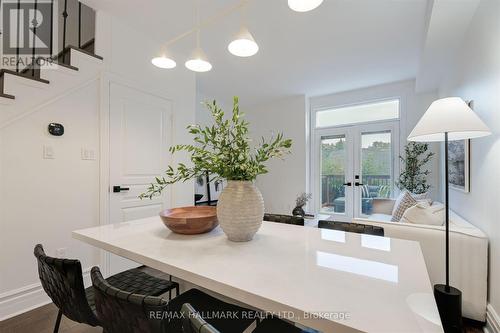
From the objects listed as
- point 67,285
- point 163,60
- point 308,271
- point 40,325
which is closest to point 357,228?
point 308,271

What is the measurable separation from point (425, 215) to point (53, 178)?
3390 mm

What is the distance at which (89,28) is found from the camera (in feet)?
10.4

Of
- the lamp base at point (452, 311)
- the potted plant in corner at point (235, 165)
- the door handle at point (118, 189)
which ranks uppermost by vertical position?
the potted plant in corner at point (235, 165)

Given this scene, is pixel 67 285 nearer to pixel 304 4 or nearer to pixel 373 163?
pixel 304 4

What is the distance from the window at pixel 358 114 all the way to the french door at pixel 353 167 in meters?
0.13

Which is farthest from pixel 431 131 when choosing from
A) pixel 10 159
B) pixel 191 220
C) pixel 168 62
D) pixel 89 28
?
pixel 89 28

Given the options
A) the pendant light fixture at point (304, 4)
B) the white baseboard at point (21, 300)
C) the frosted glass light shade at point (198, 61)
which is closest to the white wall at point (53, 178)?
the white baseboard at point (21, 300)

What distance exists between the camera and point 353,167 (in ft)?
15.7

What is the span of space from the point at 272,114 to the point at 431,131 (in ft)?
13.3

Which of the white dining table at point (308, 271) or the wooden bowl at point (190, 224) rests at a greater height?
the wooden bowl at point (190, 224)

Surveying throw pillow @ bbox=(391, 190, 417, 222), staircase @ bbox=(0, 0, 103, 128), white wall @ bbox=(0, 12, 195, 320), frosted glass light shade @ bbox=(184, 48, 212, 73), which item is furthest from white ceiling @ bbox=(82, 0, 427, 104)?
throw pillow @ bbox=(391, 190, 417, 222)

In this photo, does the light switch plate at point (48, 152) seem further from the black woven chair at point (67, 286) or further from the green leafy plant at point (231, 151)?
the green leafy plant at point (231, 151)

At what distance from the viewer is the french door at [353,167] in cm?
449

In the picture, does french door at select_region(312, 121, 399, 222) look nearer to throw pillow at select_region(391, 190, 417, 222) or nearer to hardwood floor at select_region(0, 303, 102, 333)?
throw pillow at select_region(391, 190, 417, 222)
